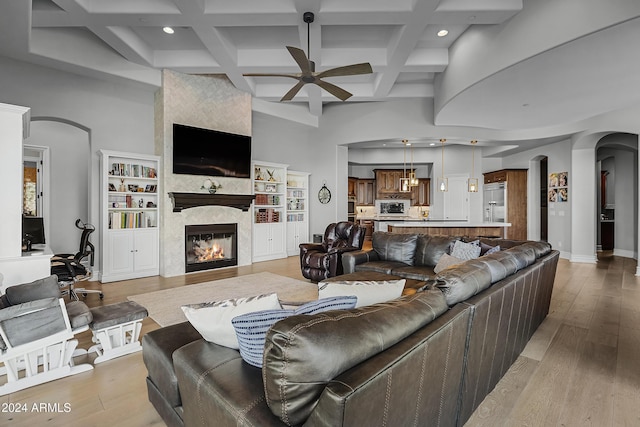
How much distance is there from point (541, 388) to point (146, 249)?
18.0ft

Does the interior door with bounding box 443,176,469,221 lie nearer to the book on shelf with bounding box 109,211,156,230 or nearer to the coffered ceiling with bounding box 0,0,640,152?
the coffered ceiling with bounding box 0,0,640,152

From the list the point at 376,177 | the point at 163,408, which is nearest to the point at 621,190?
the point at 376,177

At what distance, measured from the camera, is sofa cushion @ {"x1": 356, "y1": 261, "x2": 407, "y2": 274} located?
381cm

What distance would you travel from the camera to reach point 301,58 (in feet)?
11.3

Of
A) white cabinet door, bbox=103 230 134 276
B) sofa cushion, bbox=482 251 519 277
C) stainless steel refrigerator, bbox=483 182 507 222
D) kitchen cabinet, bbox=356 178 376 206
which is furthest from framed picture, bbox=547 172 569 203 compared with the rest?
white cabinet door, bbox=103 230 134 276

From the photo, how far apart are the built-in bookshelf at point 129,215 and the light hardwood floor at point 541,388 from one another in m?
2.32

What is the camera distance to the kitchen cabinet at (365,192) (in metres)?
11.3

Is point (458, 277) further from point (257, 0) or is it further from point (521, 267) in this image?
point (257, 0)

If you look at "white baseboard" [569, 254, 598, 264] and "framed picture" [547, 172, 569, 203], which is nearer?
"white baseboard" [569, 254, 598, 264]

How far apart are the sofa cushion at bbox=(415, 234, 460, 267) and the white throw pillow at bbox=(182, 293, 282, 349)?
3.07m

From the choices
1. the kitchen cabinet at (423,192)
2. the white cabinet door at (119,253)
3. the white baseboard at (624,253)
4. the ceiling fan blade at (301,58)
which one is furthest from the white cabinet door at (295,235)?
the white baseboard at (624,253)

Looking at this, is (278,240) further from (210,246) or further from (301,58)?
(301,58)

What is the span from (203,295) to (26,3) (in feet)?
11.4

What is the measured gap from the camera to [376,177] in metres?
11.1
